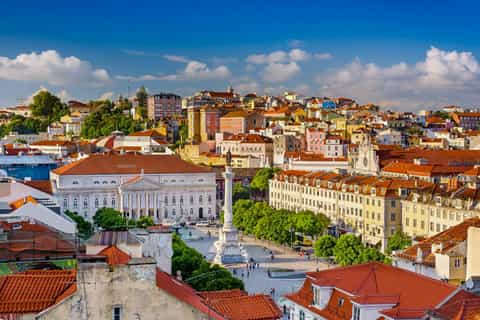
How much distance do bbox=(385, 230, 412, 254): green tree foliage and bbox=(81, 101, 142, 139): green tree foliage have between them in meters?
115

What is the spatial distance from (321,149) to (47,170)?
57.4m

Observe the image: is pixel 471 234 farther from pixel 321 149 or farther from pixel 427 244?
pixel 321 149

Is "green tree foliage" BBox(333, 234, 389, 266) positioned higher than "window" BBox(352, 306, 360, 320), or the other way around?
"window" BBox(352, 306, 360, 320)

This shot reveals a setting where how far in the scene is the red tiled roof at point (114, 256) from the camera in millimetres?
15340

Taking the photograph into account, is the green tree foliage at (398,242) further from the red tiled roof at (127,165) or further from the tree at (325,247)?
the red tiled roof at (127,165)

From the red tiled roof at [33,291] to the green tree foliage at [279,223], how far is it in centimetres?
5481

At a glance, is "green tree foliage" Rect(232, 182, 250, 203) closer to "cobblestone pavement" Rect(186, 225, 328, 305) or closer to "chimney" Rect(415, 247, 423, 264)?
"cobblestone pavement" Rect(186, 225, 328, 305)

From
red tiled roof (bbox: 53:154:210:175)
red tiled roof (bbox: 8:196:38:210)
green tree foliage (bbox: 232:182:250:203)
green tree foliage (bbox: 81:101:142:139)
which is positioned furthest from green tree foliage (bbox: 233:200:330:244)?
green tree foliage (bbox: 81:101:142:139)

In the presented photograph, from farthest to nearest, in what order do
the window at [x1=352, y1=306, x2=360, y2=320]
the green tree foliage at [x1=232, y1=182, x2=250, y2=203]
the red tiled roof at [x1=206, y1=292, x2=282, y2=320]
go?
the green tree foliage at [x1=232, y1=182, x2=250, y2=203] → the window at [x1=352, y1=306, x2=360, y2=320] → the red tiled roof at [x1=206, y1=292, x2=282, y2=320]

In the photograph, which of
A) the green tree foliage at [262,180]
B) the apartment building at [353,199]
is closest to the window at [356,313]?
the apartment building at [353,199]

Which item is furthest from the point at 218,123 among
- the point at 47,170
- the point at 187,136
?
the point at 47,170

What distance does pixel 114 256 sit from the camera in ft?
54.6

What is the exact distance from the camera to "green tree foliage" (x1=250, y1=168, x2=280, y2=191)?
359 ft

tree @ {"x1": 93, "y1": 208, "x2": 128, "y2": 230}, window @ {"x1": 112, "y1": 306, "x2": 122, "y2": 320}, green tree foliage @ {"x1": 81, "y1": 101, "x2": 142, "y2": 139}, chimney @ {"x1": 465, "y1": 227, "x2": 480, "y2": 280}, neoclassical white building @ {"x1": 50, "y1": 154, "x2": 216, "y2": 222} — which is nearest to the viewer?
window @ {"x1": 112, "y1": 306, "x2": 122, "y2": 320}
